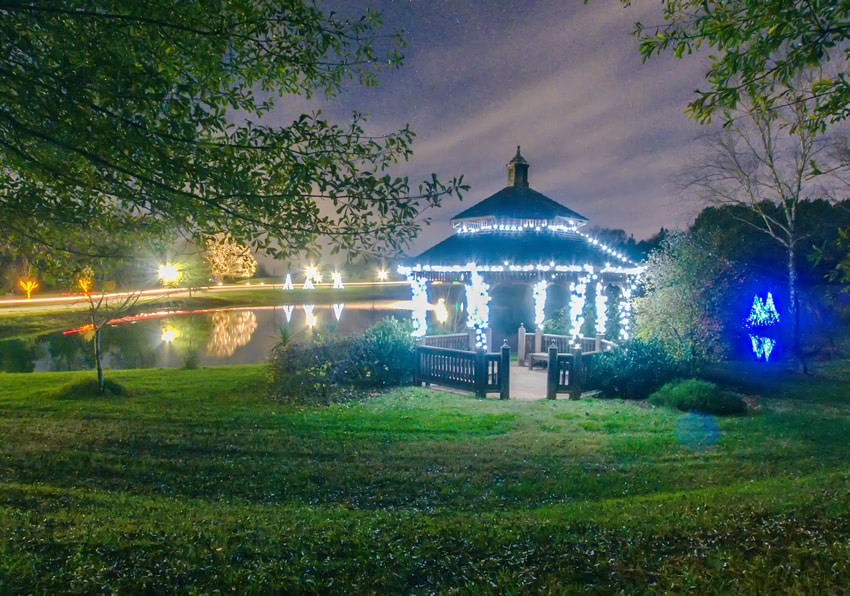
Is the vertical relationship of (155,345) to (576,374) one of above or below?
below

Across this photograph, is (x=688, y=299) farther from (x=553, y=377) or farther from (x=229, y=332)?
(x=229, y=332)

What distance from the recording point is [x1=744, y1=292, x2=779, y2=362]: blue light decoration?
23.1 metres

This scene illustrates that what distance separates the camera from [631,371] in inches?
541

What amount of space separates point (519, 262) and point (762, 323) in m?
14.2

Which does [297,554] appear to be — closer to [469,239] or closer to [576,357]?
[576,357]

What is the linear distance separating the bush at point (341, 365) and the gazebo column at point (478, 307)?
2.44 m

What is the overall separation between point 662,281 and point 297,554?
16.9 metres

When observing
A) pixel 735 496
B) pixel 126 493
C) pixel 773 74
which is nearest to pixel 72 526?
pixel 126 493

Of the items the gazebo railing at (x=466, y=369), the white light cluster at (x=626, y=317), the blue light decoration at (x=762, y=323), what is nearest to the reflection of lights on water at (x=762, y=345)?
the blue light decoration at (x=762, y=323)

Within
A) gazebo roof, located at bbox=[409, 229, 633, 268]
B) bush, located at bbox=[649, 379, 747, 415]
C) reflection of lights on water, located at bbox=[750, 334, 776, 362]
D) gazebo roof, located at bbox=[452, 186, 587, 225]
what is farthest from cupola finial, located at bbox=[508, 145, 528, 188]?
bush, located at bbox=[649, 379, 747, 415]

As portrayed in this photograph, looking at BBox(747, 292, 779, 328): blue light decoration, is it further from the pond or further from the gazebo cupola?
the pond

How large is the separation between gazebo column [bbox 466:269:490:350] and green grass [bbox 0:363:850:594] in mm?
4396

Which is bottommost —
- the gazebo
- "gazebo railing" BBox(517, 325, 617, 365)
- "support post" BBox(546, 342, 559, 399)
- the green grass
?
the green grass

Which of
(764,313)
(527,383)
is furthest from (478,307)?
(764,313)
